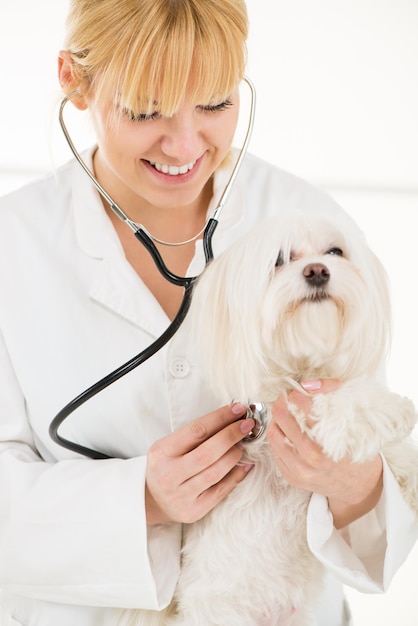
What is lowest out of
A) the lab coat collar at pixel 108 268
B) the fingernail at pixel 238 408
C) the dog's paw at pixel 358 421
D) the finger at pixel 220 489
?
the finger at pixel 220 489

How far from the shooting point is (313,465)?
3.72 ft

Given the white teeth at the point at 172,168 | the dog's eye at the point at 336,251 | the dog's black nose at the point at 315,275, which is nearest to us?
the dog's black nose at the point at 315,275

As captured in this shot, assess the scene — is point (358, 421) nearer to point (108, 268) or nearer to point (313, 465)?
point (313, 465)

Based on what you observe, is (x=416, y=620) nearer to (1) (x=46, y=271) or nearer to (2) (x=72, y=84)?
(1) (x=46, y=271)

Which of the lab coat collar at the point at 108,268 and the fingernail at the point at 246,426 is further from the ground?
the lab coat collar at the point at 108,268

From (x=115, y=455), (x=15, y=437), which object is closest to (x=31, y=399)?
(x=15, y=437)

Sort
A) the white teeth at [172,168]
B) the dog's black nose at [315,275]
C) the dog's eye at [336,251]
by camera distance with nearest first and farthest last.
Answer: the dog's black nose at [315,275] < the dog's eye at [336,251] < the white teeth at [172,168]

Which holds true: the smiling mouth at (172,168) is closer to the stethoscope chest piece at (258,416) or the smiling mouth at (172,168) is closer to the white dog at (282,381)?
the white dog at (282,381)

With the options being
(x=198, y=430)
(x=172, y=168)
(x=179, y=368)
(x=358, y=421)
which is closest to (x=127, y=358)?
(x=179, y=368)

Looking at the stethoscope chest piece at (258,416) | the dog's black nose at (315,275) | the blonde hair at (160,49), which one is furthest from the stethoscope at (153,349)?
the dog's black nose at (315,275)

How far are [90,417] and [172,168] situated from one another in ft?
1.43

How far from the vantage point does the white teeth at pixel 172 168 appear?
132 centimetres

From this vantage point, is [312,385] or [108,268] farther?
[108,268]

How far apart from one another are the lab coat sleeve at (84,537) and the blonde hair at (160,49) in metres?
0.56
